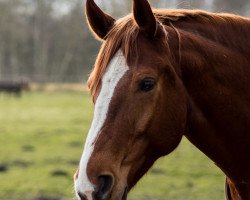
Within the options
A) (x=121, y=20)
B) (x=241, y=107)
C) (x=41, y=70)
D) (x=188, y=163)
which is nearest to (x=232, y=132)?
(x=241, y=107)

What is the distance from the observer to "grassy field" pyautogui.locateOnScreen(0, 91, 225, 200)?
31.8 ft

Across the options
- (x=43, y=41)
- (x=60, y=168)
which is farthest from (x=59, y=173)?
(x=43, y=41)

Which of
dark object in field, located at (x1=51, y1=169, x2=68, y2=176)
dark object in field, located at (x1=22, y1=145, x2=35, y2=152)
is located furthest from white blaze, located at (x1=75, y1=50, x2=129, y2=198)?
dark object in field, located at (x1=22, y1=145, x2=35, y2=152)

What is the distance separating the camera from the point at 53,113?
84.3 ft

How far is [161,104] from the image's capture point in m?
3.09

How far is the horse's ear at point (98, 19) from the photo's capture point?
338cm

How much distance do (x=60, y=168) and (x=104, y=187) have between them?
9375mm

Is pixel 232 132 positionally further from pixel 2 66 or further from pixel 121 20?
pixel 2 66

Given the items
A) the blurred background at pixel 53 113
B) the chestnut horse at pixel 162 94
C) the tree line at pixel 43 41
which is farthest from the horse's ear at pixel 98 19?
the tree line at pixel 43 41

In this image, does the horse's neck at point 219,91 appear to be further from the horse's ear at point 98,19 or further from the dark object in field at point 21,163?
the dark object in field at point 21,163

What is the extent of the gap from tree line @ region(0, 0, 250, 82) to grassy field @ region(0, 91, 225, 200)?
86.9 ft

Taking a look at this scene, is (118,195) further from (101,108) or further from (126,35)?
(126,35)

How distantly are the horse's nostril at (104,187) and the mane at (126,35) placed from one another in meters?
0.52

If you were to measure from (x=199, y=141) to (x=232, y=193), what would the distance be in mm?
472
